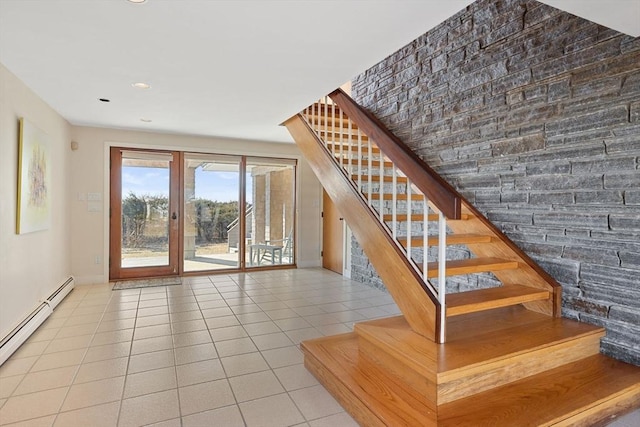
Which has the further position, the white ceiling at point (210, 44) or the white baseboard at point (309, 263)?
the white baseboard at point (309, 263)

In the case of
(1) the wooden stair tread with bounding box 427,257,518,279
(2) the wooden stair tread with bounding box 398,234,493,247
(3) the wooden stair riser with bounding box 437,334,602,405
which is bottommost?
(3) the wooden stair riser with bounding box 437,334,602,405

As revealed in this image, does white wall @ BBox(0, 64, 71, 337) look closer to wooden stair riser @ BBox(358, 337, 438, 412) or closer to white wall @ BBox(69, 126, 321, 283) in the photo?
white wall @ BBox(69, 126, 321, 283)

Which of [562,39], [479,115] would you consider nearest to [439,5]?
[562,39]

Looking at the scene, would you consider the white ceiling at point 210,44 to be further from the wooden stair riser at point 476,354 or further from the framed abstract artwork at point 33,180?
the wooden stair riser at point 476,354

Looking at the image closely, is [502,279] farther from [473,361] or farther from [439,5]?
[439,5]

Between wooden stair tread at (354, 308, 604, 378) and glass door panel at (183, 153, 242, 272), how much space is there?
12.9 feet

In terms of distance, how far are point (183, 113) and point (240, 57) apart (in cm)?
186

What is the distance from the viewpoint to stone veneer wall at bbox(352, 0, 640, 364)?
205 centimetres

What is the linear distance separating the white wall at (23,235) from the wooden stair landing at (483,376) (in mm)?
2555

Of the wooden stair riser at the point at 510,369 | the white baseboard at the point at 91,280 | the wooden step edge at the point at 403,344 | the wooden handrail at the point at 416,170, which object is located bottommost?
the white baseboard at the point at 91,280

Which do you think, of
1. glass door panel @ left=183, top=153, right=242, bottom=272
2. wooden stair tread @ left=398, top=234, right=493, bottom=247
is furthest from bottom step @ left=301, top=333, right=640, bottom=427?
glass door panel @ left=183, top=153, right=242, bottom=272

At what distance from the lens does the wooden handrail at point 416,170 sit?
1.94 metres

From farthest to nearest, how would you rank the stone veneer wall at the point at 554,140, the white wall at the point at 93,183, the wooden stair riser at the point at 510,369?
the white wall at the point at 93,183 → the stone veneer wall at the point at 554,140 → the wooden stair riser at the point at 510,369

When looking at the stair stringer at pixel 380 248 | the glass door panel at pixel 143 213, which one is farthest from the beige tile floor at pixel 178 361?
the glass door panel at pixel 143 213
